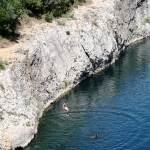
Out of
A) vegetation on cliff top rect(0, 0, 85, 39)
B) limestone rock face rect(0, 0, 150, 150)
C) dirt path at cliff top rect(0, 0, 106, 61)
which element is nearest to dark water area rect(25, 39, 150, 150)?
limestone rock face rect(0, 0, 150, 150)

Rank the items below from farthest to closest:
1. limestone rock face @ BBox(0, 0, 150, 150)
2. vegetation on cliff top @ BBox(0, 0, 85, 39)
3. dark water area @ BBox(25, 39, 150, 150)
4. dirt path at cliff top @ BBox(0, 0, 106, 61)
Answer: vegetation on cliff top @ BBox(0, 0, 85, 39), dirt path at cliff top @ BBox(0, 0, 106, 61), limestone rock face @ BBox(0, 0, 150, 150), dark water area @ BBox(25, 39, 150, 150)

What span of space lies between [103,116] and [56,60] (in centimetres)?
1553

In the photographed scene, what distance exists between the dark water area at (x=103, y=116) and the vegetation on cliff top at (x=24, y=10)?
582 inches

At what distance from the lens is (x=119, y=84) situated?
243 feet

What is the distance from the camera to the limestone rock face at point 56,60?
177 ft

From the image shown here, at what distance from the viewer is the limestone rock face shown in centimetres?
5391

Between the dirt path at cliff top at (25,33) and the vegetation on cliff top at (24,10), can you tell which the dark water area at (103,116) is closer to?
the dirt path at cliff top at (25,33)

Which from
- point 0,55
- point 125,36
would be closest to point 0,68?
point 0,55

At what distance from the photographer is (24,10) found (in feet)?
256

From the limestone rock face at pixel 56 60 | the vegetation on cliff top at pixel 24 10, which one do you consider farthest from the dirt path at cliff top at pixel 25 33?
the vegetation on cliff top at pixel 24 10

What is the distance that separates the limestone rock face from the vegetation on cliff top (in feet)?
10.4

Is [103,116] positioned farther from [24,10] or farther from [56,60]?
[24,10]

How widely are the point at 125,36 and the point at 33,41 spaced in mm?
35199

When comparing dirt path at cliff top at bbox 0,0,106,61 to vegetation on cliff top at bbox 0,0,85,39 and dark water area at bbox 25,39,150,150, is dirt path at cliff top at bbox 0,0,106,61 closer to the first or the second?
vegetation on cliff top at bbox 0,0,85,39
